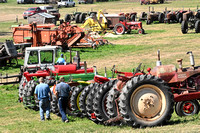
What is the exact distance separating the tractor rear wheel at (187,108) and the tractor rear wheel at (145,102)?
1.38 meters

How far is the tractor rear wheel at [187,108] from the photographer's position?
36.6ft

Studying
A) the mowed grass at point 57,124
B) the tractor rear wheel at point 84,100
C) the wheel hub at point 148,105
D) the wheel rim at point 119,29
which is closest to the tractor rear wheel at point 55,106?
the mowed grass at point 57,124

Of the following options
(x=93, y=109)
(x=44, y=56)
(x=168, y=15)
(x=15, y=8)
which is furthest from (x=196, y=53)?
(x=15, y=8)

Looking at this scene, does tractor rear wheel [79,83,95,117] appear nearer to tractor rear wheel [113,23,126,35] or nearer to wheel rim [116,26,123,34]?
tractor rear wheel [113,23,126,35]

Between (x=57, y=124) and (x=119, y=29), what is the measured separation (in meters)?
29.6

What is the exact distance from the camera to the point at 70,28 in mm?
30938

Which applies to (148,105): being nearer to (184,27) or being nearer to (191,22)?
(184,27)

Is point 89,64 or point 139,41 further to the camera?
point 139,41

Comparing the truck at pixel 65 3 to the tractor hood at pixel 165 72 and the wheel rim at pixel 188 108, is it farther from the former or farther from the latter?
the tractor hood at pixel 165 72

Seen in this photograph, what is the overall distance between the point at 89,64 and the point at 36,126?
1458cm

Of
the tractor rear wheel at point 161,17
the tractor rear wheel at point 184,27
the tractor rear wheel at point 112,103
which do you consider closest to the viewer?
the tractor rear wheel at point 112,103

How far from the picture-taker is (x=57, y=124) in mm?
11492

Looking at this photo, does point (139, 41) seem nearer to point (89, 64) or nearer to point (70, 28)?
point (70, 28)

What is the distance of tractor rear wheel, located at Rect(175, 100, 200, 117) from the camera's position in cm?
1116
